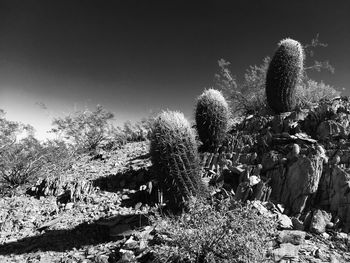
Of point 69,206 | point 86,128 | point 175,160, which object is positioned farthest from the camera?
point 86,128

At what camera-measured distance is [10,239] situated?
4594 mm

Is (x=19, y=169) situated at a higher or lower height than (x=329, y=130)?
lower

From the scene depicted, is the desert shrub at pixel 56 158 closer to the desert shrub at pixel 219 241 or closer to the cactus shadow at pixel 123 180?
the cactus shadow at pixel 123 180

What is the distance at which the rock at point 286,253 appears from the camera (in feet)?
10.4

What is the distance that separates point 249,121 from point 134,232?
12.4ft

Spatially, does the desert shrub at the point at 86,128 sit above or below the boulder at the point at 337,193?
above

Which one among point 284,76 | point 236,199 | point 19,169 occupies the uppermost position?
point 284,76

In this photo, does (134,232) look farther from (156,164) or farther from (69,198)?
(69,198)

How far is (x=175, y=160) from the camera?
4.13 meters

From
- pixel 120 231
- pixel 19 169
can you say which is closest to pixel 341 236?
pixel 120 231

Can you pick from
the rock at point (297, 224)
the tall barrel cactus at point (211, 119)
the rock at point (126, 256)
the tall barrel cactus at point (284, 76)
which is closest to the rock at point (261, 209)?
the rock at point (297, 224)

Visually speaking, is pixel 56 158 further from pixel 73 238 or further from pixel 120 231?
pixel 120 231

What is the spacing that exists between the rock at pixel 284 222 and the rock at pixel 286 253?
19.0 inches

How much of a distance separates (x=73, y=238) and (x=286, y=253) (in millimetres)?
3079
